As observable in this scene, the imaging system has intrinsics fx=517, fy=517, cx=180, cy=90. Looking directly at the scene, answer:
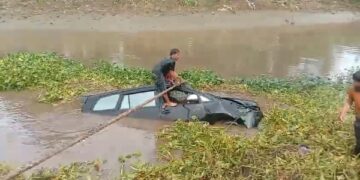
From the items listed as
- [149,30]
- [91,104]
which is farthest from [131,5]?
[91,104]

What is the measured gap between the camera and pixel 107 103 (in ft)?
37.0

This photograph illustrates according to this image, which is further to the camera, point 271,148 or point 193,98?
point 193,98

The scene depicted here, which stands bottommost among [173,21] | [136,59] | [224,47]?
[224,47]

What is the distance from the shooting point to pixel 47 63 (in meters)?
16.3

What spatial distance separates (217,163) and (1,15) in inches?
880

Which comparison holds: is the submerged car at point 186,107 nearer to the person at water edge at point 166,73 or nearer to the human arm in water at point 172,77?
the person at water edge at point 166,73

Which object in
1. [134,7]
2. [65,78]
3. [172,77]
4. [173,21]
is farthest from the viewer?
[134,7]

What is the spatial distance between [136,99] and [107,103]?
2.58 ft

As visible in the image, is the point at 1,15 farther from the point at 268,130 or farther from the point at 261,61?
the point at 268,130

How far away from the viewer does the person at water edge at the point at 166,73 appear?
10.7 m

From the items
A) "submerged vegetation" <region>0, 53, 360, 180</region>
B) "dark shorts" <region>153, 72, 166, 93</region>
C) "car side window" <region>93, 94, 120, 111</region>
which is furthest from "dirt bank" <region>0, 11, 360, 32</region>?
"dark shorts" <region>153, 72, 166, 93</region>

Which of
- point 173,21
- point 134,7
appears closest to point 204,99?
point 173,21

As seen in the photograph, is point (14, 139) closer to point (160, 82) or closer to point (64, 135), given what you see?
point (64, 135)

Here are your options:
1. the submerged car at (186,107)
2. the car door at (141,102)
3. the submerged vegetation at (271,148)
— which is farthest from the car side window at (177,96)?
the submerged vegetation at (271,148)
